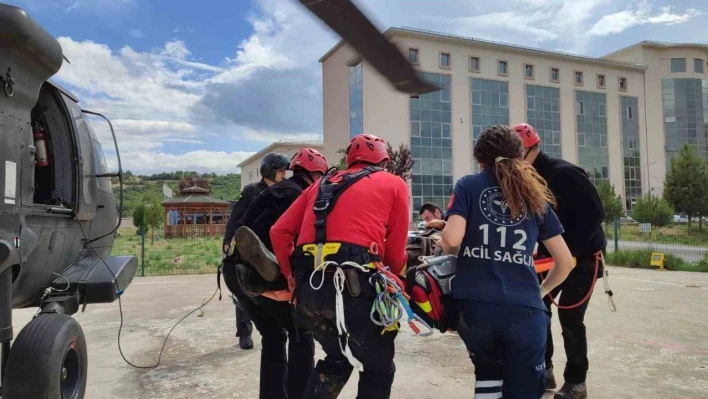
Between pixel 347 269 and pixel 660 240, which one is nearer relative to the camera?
pixel 347 269

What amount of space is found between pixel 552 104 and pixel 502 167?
5396 cm

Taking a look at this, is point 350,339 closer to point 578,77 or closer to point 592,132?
point 578,77

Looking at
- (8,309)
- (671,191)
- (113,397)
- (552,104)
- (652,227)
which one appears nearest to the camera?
(8,309)

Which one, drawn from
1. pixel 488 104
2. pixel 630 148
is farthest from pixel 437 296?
pixel 630 148

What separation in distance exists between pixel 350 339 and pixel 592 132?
194 feet

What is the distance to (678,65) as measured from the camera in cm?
6075

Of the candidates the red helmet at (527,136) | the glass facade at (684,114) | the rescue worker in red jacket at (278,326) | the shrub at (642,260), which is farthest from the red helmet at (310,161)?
the glass facade at (684,114)

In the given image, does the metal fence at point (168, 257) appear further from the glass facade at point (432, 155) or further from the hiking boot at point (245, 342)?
the glass facade at point (432, 155)

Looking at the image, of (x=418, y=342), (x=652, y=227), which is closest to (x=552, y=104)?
(x=652, y=227)

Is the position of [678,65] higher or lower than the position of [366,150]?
higher

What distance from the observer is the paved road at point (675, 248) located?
16.0m

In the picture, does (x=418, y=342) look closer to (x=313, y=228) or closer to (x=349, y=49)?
(x=313, y=228)

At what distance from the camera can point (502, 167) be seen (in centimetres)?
274

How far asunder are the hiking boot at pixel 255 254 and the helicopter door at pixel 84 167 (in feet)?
6.52
